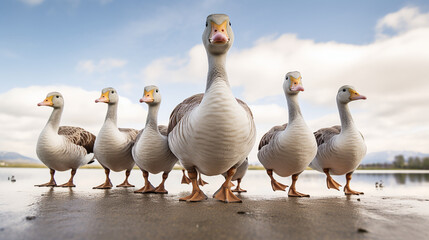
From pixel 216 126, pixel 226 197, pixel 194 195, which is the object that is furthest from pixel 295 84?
pixel 194 195

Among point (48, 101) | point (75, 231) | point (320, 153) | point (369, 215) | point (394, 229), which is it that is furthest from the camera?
point (48, 101)

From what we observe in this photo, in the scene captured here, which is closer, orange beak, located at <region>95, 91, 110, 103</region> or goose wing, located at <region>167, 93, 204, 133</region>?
goose wing, located at <region>167, 93, 204, 133</region>

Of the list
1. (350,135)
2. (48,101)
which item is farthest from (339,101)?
(48,101)

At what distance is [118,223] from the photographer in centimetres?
295

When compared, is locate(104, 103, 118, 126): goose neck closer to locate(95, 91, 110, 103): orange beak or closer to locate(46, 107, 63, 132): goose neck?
locate(95, 91, 110, 103): orange beak

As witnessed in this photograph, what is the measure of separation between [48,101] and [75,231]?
331 inches

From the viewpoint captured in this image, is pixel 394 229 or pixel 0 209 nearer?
pixel 394 229

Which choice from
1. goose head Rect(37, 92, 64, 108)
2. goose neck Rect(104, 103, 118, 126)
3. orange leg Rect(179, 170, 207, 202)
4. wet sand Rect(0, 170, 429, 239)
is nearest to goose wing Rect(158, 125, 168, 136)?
goose neck Rect(104, 103, 118, 126)

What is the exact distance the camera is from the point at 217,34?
4.27 meters

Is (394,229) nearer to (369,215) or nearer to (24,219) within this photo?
(369,215)

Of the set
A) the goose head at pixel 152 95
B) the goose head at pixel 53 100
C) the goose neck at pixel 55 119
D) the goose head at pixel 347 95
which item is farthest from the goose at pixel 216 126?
the goose head at pixel 53 100

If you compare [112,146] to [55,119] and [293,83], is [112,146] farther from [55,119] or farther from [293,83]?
[293,83]

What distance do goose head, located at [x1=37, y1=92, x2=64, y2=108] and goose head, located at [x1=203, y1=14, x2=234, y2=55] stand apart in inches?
286

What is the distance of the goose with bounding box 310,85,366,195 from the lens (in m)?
7.17
